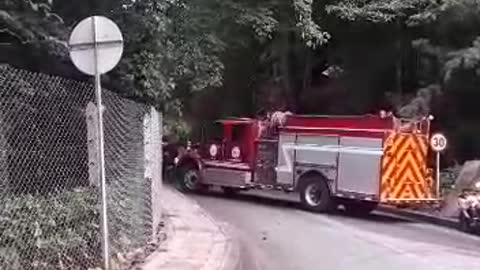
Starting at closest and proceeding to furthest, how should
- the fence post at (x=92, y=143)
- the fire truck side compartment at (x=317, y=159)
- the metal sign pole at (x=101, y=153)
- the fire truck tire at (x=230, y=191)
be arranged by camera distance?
the metal sign pole at (x=101, y=153) → the fence post at (x=92, y=143) → the fire truck side compartment at (x=317, y=159) → the fire truck tire at (x=230, y=191)

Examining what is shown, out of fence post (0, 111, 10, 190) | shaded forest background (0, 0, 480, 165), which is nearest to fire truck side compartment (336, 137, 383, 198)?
shaded forest background (0, 0, 480, 165)

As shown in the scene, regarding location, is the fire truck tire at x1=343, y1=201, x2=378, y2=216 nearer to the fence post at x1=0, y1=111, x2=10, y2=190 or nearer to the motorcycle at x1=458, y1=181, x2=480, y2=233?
the motorcycle at x1=458, y1=181, x2=480, y2=233

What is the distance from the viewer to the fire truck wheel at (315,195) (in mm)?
20031

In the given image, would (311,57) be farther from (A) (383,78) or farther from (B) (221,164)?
(B) (221,164)

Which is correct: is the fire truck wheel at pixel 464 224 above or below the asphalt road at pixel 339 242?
above

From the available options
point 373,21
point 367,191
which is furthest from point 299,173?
point 373,21

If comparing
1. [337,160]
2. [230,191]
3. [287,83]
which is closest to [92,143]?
[337,160]

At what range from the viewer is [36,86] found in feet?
27.8

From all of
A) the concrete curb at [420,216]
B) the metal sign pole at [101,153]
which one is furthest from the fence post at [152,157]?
the concrete curb at [420,216]

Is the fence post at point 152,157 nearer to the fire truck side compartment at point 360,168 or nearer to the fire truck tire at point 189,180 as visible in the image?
the fire truck side compartment at point 360,168

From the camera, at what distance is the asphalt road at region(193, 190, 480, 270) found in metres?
12.1

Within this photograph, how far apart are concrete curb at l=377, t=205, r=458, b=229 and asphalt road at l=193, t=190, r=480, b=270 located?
13.3 inches

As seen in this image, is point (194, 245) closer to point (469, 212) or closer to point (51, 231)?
point (51, 231)

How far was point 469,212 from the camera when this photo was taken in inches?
661
